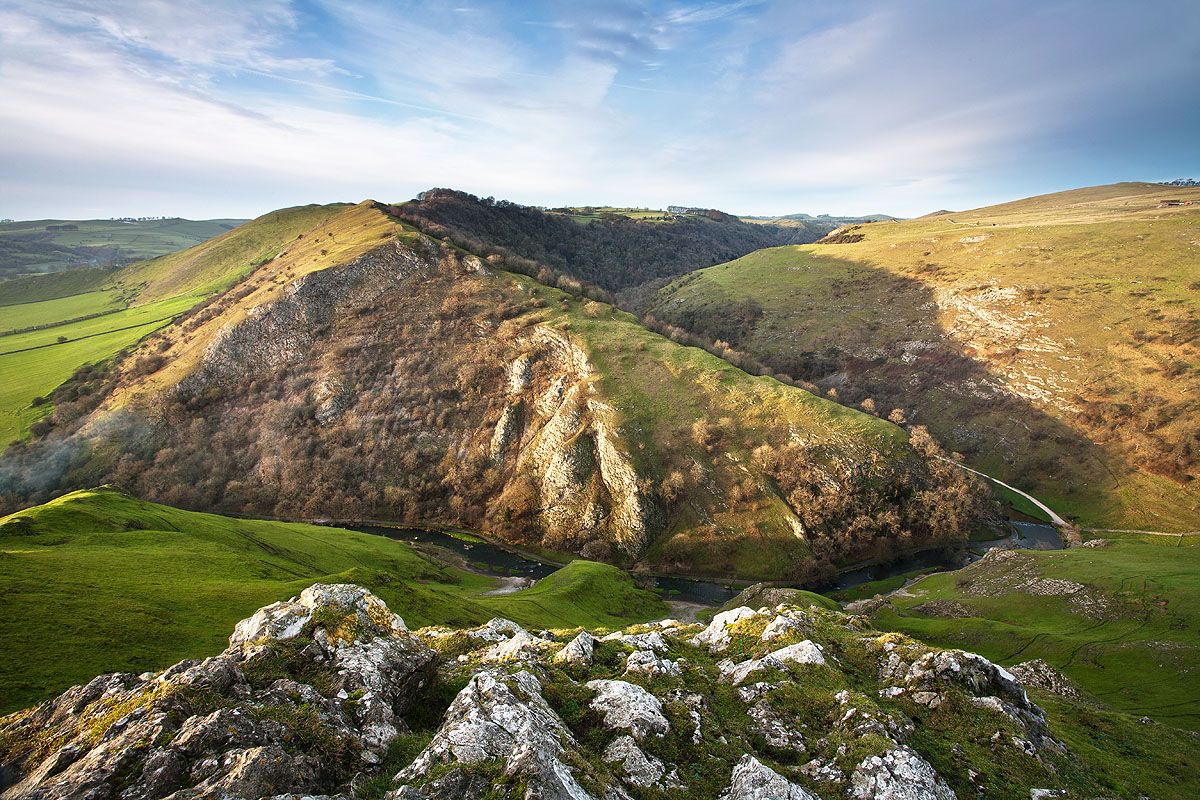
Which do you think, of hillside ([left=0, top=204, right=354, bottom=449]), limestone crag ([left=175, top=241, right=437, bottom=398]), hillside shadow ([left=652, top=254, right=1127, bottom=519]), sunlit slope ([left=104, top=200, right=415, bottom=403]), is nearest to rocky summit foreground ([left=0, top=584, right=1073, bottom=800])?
hillside shadow ([left=652, top=254, right=1127, bottom=519])

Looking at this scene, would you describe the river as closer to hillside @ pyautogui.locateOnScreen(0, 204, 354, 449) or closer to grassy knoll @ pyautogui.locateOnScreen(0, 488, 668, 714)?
grassy knoll @ pyautogui.locateOnScreen(0, 488, 668, 714)

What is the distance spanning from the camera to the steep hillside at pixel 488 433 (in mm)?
74688

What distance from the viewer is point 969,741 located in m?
15.3

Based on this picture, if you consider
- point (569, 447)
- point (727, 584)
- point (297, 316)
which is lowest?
point (727, 584)

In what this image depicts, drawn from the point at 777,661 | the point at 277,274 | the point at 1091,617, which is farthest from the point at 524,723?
the point at 277,274

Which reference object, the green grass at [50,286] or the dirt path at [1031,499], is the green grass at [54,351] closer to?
the green grass at [50,286]

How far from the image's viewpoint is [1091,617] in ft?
127

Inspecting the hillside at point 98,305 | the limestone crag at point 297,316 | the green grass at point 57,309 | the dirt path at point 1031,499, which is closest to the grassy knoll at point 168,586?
the limestone crag at point 297,316

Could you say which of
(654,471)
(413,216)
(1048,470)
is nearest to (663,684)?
(654,471)

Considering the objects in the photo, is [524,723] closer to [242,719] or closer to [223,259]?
[242,719]

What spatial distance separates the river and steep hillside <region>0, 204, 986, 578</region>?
3004 mm

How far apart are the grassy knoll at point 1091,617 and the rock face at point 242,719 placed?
40.7m

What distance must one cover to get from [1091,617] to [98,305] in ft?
817

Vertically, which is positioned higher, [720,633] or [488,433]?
[720,633]
